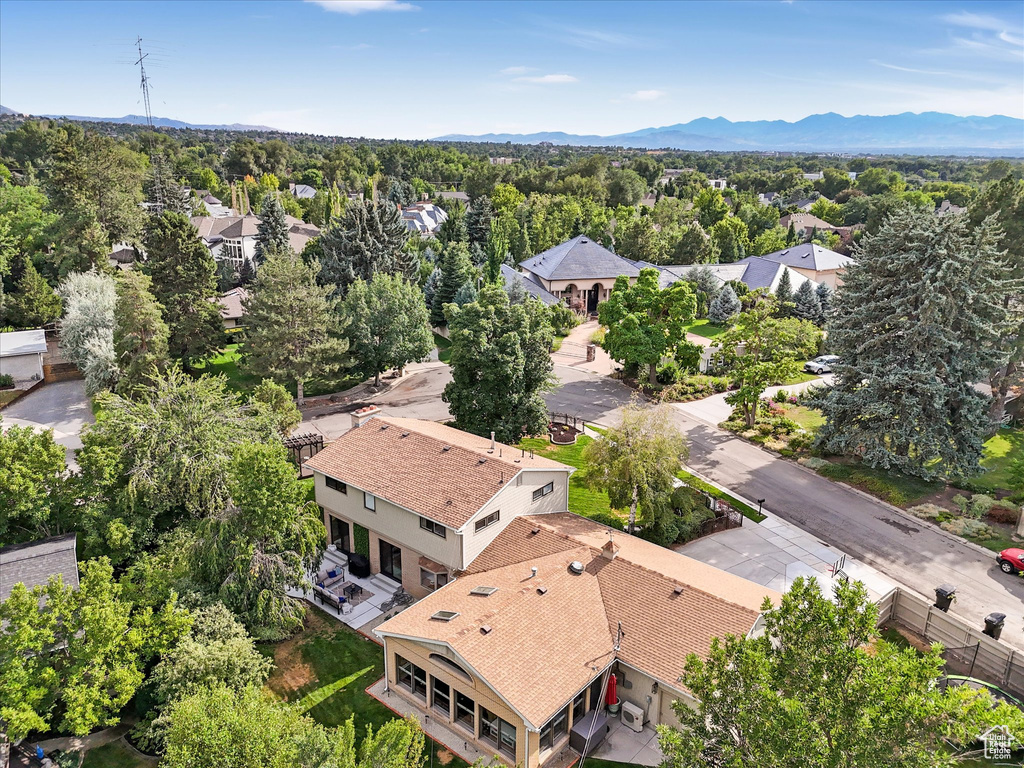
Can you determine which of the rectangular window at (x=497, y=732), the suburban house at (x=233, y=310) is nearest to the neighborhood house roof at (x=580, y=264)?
the suburban house at (x=233, y=310)

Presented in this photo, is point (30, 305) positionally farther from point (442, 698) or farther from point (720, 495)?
point (720, 495)

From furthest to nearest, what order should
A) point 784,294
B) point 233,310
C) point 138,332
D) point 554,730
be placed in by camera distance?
point 784,294 < point 233,310 < point 138,332 < point 554,730

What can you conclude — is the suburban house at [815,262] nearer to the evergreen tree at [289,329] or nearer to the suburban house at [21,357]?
the evergreen tree at [289,329]

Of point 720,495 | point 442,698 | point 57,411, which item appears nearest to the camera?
point 442,698

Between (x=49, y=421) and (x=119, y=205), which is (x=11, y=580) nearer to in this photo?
(x=49, y=421)

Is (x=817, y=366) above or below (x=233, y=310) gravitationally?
below

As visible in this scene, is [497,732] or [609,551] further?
[609,551]

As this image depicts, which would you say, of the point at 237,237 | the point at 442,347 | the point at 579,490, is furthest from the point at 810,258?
the point at 237,237
